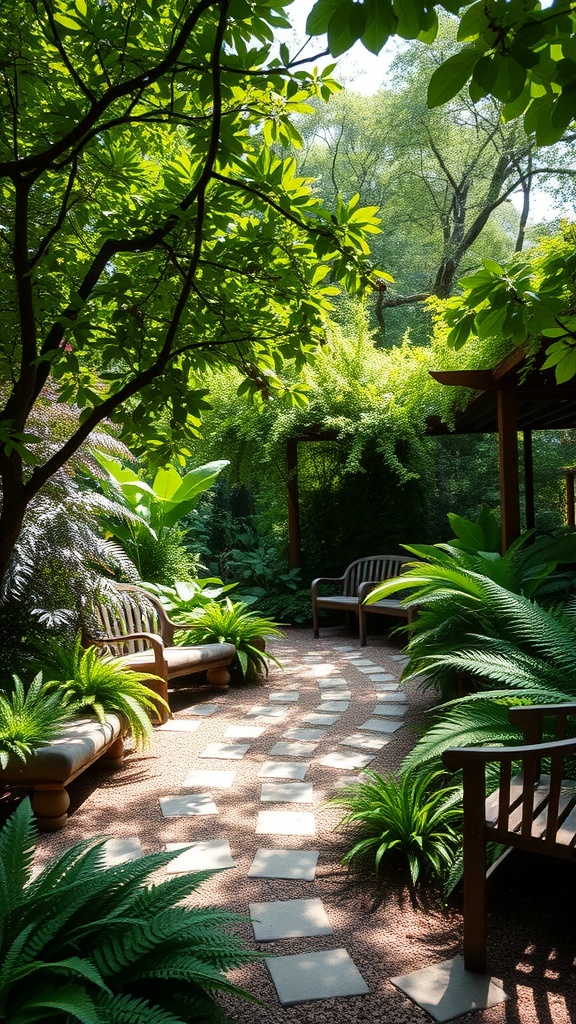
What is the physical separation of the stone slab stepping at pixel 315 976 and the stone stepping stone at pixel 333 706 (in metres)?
2.99

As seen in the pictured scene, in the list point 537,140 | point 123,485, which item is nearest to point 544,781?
point 537,140

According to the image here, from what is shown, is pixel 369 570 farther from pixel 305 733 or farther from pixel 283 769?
pixel 283 769

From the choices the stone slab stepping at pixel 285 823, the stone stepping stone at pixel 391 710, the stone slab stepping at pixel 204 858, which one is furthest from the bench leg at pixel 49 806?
the stone stepping stone at pixel 391 710

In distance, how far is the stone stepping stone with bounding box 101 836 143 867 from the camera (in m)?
3.08

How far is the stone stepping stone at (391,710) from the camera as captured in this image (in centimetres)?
513

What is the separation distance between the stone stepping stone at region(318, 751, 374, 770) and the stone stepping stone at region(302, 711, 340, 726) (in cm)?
64

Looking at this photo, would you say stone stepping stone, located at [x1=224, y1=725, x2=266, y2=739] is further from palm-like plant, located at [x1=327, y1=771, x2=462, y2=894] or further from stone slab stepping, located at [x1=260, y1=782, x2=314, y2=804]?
palm-like plant, located at [x1=327, y1=771, x2=462, y2=894]

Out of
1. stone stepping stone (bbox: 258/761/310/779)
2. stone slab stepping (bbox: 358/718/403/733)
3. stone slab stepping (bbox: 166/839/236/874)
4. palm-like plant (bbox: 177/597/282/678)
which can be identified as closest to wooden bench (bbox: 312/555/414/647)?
palm-like plant (bbox: 177/597/282/678)

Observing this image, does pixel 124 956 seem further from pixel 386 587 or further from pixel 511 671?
pixel 386 587

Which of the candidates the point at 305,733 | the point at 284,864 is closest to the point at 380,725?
the point at 305,733

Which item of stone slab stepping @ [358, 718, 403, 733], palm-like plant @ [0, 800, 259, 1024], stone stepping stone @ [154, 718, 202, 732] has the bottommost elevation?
stone stepping stone @ [154, 718, 202, 732]

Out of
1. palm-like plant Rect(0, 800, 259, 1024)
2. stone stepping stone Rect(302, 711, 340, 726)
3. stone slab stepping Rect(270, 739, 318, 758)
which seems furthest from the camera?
stone stepping stone Rect(302, 711, 340, 726)

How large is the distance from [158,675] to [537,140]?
15.1 feet

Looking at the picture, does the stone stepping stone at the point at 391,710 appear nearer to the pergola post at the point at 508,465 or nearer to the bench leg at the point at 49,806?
the pergola post at the point at 508,465
